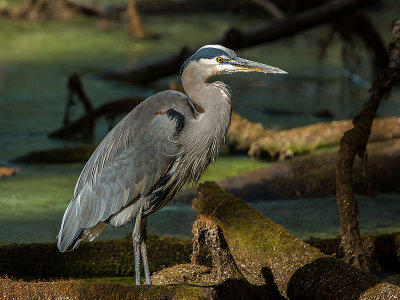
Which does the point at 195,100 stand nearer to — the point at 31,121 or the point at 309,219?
the point at 309,219

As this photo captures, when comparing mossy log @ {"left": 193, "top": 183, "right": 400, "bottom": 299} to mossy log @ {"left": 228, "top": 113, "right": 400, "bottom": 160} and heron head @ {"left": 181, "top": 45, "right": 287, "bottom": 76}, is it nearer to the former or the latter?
heron head @ {"left": 181, "top": 45, "right": 287, "bottom": 76}

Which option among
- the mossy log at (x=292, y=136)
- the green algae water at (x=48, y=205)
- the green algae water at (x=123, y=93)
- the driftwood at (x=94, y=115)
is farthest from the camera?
the driftwood at (x=94, y=115)

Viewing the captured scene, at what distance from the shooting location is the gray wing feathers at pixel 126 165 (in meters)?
3.86

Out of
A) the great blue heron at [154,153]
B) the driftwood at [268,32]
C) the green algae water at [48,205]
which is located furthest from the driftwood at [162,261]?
the driftwood at [268,32]

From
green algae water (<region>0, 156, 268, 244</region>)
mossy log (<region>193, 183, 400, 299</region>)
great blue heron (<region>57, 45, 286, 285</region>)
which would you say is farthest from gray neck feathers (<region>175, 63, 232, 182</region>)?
green algae water (<region>0, 156, 268, 244</region>)

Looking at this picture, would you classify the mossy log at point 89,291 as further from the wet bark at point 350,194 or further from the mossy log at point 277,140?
the mossy log at point 277,140

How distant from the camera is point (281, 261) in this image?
3.88 m

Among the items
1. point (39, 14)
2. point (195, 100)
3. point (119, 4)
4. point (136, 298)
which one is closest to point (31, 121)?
point (195, 100)

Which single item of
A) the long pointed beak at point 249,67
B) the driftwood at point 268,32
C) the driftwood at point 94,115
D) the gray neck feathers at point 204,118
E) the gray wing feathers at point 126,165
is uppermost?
the driftwood at point 268,32

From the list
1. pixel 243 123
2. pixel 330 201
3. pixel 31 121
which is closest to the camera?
pixel 330 201

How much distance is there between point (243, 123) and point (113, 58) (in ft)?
15.8

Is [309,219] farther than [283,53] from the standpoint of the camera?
No

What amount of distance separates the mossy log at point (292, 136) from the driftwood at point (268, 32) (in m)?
1.82

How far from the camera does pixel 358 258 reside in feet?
14.1
